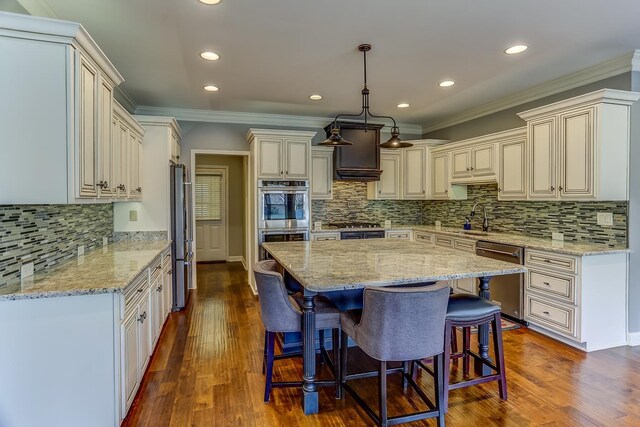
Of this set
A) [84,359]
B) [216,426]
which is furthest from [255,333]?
[84,359]

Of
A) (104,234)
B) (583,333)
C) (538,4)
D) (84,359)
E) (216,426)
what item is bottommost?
(216,426)

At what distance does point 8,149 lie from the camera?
1.83m

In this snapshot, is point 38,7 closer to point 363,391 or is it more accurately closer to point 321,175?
point 363,391

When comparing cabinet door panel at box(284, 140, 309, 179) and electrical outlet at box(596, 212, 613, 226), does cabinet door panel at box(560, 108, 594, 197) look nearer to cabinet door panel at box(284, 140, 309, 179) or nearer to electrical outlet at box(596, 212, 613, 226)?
electrical outlet at box(596, 212, 613, 226)

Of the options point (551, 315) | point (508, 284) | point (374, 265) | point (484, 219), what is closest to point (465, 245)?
point (484, 219)

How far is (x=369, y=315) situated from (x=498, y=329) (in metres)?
1.02

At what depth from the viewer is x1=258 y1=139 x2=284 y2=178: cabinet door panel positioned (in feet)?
15.9

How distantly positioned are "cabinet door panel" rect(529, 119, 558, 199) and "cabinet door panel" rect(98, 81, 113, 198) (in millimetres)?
3949

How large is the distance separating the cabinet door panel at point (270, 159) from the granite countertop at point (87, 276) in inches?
78.6

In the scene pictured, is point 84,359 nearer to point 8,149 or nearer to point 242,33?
point 8,149

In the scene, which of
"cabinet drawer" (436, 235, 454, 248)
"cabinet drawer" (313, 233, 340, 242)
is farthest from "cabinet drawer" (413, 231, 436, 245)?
"cabinet drawer" (313, 233, 340, 242)

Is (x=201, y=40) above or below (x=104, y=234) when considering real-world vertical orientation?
above

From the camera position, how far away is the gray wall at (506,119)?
337 cm

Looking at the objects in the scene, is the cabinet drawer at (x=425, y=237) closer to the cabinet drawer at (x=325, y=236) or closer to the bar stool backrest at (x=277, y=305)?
the cabinet drawer at (x=325, y=236)
